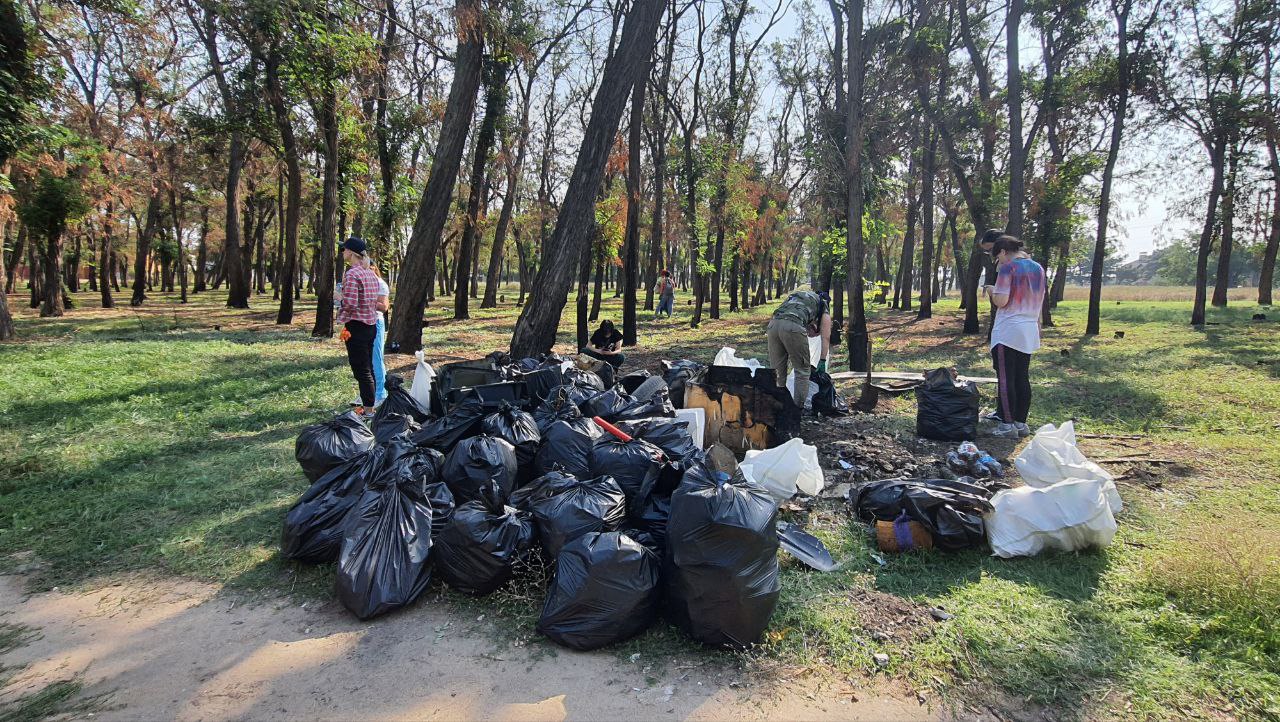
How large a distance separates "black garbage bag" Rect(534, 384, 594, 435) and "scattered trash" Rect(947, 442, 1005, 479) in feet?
9.87

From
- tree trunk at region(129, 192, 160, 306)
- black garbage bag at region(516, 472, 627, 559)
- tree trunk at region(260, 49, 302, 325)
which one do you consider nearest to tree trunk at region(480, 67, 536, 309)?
tree trunk at region(260, 49, 302, 325)

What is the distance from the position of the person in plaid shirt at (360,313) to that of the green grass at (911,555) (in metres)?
0.82

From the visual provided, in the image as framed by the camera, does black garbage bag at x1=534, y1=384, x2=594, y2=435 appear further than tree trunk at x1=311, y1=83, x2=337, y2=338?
No

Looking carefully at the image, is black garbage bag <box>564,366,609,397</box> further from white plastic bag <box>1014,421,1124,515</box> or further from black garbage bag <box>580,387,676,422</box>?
white plastic bag <box>1014,421,1124,515</box>

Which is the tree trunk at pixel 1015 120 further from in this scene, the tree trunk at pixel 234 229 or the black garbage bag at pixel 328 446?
the tree trunk at pixel 234 229

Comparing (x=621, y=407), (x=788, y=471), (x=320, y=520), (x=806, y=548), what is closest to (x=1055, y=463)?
(x=788, y=471)

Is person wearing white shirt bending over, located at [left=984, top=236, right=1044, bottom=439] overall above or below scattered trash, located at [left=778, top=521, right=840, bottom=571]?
above

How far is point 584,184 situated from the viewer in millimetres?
8789

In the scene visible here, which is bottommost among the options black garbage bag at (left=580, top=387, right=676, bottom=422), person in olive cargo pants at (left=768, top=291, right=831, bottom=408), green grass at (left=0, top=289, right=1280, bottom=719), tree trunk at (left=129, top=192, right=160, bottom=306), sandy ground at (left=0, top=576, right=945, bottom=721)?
sandy ground at (left=0, top=576, right=945, bottom=721)

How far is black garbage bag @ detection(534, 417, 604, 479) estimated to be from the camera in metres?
3.93

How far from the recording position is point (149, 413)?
619 cm

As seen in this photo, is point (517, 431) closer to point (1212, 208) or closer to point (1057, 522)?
point (1057, 522)

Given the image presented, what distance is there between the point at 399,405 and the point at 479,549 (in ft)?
8.77

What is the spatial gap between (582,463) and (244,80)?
1354 cm
